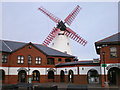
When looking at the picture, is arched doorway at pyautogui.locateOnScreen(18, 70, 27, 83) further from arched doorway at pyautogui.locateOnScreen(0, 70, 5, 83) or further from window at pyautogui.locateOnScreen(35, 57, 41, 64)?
arched doorway at pyautogui.locateOnScreen(0, 70, 5, 83)

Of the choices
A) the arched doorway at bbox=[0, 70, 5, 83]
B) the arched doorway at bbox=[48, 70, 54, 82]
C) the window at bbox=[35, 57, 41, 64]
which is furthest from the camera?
the arched doorway at bbox=[48, 70, 54, 82]

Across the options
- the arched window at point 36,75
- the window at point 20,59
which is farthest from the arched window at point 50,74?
the window at point 20,59

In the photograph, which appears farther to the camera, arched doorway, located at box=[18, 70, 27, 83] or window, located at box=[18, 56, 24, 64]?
arched doorway, located at box=[18, 70, 27, 83]

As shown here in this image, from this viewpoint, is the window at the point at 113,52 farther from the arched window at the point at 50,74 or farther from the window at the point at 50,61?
the arched window at the point at 50,74

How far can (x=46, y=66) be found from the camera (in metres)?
37.4

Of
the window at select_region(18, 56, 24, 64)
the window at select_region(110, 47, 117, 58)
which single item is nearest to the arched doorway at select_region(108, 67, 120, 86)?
the window at select_region(110, 47, 117, 58)

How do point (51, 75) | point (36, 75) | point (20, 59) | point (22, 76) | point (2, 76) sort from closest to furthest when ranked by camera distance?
point (2, 76)
point (20, 59)
point (22, 76)
point (36, 75)
point (51, 75)

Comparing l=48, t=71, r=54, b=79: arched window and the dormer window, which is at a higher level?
the dormer window

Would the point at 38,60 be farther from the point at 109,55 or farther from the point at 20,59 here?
the point at 109,55

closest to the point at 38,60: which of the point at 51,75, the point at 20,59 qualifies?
the point at 20,59

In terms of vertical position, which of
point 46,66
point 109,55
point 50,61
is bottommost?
point 46,66

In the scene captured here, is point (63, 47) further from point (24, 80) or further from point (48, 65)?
point (24, 80)

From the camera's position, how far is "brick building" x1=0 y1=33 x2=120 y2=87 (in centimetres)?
2644

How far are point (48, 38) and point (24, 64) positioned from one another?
12.9m
